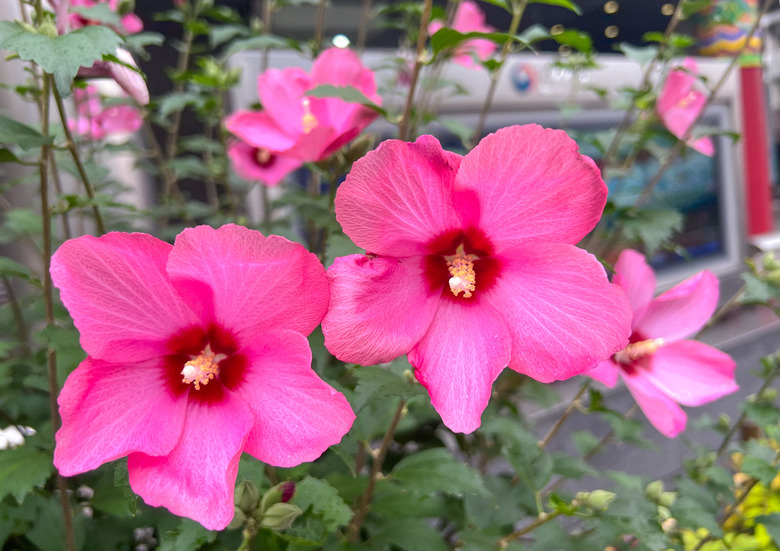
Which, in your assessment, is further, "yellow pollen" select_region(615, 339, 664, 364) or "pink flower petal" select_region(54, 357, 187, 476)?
"yellow pollen" select_region(615, 339, 664, 364)

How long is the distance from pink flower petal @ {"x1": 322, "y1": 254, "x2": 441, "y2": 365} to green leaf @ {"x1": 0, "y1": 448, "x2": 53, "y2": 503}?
0.38 metres

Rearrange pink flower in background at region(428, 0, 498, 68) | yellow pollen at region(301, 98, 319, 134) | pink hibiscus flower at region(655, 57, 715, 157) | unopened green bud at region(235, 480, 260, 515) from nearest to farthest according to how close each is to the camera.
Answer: unopened green bud at region(235, 480, 260, 515) < yellow pollen at region(301, 98, 319, 134) < pink hibiscus flower at region(655, 57, 715, 157) < pink flower in background at region(428, 0, 498, 68)

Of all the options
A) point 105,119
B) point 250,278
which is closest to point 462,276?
point 250,278

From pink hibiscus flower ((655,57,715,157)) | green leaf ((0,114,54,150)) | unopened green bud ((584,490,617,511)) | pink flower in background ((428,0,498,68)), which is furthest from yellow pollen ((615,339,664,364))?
pink flower in background ((428,0,498,68))

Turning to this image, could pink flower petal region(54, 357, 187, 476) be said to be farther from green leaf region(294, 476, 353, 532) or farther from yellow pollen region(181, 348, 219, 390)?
green leaf region(294, 476, 353, 532)

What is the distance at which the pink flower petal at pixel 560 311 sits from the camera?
1.11 ft

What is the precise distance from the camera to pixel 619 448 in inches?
61.8

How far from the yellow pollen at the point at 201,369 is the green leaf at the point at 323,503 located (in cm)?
16

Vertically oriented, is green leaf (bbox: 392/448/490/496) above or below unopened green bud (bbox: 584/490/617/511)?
below

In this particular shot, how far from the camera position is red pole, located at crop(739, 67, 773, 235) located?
2.55m

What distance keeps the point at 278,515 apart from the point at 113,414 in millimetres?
150

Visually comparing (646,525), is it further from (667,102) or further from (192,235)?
(667,102)

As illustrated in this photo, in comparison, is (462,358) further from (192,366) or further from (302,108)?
(302,108)

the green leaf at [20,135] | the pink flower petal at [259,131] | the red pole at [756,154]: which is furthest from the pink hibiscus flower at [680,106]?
the red pole at [756,154]
